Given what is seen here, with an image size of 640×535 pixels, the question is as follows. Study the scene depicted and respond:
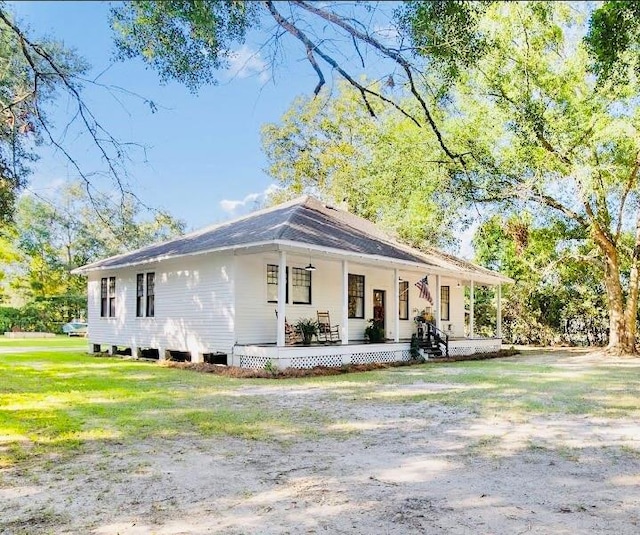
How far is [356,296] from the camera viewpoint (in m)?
17.4

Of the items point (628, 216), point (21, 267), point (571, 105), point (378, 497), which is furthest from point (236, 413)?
point (21, 267)

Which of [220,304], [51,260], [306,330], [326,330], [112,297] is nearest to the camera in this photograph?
[220,304]

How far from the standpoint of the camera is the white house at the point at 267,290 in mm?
13297

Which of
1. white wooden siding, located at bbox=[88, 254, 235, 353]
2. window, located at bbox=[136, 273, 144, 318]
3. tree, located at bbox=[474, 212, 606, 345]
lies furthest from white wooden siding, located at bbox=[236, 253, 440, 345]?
window, located at bbox=[136, 273, 144, 318]

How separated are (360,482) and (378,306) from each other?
1420cm

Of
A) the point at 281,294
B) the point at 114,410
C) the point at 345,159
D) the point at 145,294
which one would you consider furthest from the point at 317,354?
the point at 345,159

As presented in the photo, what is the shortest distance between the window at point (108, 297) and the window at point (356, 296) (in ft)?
27.3

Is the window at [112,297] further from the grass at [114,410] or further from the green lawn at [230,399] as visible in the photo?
the grass at [114,410]

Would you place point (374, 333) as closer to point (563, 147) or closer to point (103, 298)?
point (563, 147)

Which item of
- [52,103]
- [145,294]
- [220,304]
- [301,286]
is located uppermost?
[52,103]

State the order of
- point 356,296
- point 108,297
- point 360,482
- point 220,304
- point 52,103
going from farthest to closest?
1. point 108,297
2. point 356,296
3. point 220,304
4. point 52,103
5. point 360,482

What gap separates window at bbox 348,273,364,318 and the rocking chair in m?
1.06

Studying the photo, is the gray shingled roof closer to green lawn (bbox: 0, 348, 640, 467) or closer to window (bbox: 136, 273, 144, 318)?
window (bbox: 136, 273, 144, 318)

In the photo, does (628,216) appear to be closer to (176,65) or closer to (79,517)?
(176,65)
